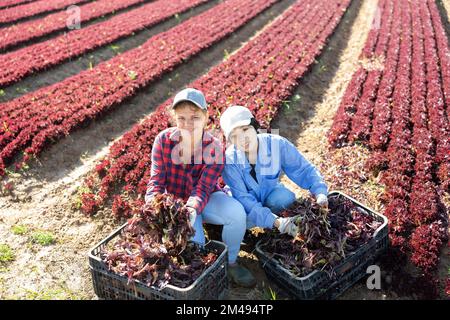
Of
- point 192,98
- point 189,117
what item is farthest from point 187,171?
point 192,98

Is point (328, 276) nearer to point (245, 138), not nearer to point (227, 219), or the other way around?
point (227, 219)

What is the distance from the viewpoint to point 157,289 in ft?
14.3

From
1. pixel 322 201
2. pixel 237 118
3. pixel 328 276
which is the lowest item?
pixel 328 276

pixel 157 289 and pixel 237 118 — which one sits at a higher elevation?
pixel 237 118

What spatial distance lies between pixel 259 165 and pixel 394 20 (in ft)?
52.0

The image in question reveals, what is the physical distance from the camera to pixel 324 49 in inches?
586

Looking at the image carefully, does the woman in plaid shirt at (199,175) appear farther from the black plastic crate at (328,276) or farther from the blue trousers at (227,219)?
the black plastic crate at (328,276)

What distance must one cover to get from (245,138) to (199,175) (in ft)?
2.14

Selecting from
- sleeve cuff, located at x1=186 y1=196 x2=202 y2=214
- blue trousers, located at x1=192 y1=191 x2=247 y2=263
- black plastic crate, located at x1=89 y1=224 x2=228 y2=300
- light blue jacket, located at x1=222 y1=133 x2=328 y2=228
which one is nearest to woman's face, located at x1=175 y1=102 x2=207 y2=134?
light blue jacket, located at x1=222 y1=133 x2=328 y2=228

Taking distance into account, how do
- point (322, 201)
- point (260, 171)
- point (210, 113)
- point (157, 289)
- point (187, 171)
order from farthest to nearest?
point (210, 113)
point (260, 171)
point (187, 171)
point (322, 201)
point (157, 289)

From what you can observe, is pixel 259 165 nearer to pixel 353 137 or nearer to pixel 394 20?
pixel 353 137

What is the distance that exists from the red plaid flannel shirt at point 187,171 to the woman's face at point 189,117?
0.58ft

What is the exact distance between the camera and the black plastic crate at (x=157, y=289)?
4336mm
